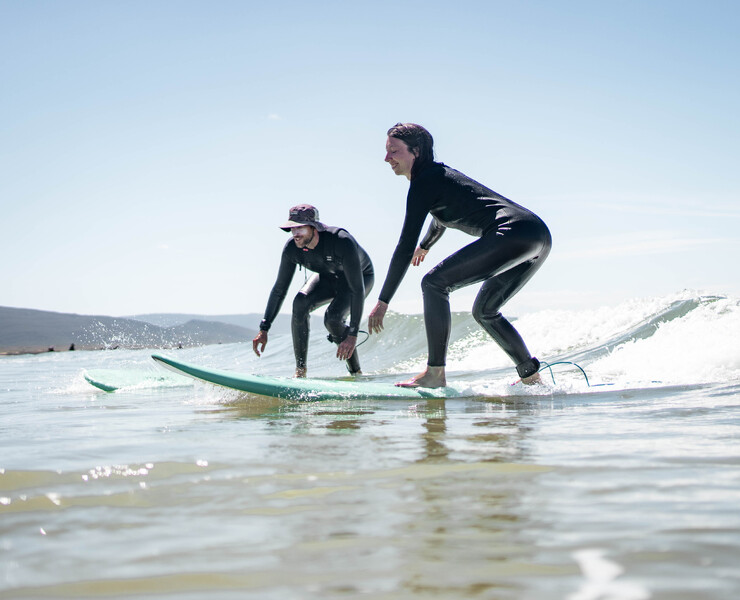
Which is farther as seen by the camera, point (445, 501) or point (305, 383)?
point (305, 383)

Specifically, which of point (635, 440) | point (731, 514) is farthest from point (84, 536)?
point (635, 440)

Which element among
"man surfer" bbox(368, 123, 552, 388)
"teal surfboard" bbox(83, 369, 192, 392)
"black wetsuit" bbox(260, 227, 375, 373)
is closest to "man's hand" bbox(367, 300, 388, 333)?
"man surfer" bbox(368, 123, 552, 388)

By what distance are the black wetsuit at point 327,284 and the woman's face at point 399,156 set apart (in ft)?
5.45

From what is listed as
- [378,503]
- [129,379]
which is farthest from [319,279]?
[378,503]

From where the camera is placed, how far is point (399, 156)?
4.91 m

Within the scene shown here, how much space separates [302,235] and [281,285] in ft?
1.95

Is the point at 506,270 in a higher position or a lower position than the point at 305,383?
higher

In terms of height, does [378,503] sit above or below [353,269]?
below

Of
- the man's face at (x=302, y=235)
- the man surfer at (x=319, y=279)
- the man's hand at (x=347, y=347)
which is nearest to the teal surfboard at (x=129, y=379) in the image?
the man surfer at (x=319, y=279)

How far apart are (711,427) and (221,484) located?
2232 millimetres

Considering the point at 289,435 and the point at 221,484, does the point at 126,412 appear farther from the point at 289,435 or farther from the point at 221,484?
the point at 221,484

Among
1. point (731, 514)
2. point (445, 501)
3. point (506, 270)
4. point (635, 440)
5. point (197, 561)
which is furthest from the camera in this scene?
point (506, 270)

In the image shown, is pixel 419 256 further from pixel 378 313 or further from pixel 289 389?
pixel 289 389

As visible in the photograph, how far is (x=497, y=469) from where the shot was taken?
2299 mm
